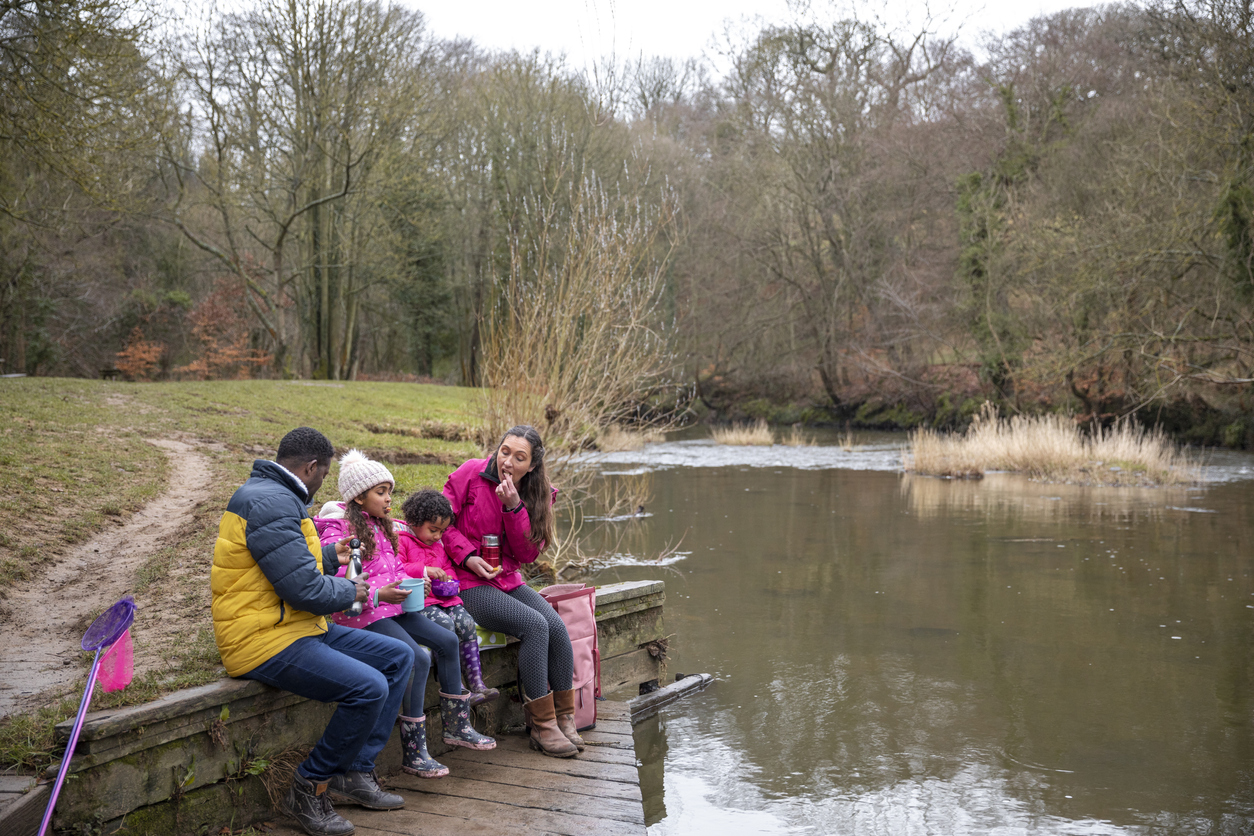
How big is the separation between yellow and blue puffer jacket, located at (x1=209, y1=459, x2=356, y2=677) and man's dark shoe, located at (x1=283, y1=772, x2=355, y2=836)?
460 millimetres

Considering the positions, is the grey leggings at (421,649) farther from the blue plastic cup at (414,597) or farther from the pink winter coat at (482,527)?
the pink winter coat at (482,527)

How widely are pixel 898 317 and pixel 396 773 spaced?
88.1 ft

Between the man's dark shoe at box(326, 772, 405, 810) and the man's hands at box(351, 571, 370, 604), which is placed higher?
the man's hands at box(351, 571, 370, 604)

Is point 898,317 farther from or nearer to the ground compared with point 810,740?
farther from the ground

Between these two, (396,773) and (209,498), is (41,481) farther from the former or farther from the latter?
(396,773)

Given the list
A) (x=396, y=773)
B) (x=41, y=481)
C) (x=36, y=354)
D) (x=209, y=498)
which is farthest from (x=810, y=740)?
(x=36, y=354)

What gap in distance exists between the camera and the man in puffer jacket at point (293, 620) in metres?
3.41

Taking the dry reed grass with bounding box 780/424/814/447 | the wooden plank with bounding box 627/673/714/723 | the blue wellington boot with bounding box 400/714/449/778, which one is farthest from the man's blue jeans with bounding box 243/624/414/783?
the dry reed grass with bounding box 780/424/814/447

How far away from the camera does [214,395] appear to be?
627 inches

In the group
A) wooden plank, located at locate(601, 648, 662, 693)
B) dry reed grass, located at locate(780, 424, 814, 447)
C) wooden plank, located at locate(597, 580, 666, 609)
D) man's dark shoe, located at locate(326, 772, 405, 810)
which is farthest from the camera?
dry reed grass, located at locate(780, 424, 814, 447)

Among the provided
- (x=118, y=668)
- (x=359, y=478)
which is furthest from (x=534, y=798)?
(x=118, y=668)

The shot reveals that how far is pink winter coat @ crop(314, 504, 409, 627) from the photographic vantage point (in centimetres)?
391

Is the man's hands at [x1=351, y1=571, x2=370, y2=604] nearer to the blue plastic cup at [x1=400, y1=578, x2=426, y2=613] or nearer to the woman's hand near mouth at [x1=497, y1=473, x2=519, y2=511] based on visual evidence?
the blue plastic cup at [x1=400, y1=578, x2=426, y2=613]

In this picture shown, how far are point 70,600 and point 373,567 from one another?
263 cm
